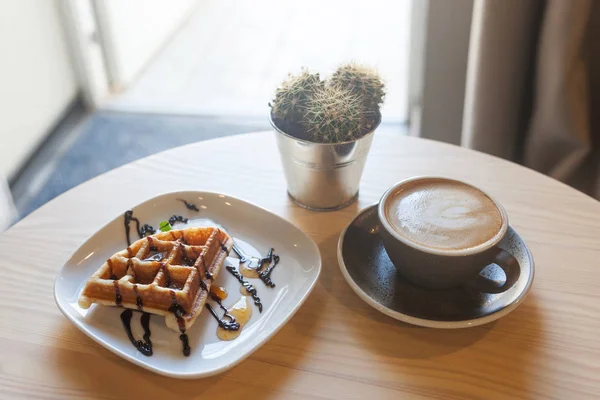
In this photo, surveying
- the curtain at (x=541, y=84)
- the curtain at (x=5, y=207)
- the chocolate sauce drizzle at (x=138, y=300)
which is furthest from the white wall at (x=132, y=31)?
the chocolate sauce drizzle at (x=138, y=300)

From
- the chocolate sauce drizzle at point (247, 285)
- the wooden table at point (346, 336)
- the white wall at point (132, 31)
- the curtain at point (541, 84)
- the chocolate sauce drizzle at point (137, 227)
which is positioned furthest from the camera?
the white wall at point (132, 31)

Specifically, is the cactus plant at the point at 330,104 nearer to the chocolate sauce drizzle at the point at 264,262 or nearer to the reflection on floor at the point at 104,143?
the chocolate sauce drizzle at the point at 264,262

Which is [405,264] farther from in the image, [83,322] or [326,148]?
[83,322]

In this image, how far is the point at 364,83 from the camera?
0.91 m

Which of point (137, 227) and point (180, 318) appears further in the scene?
point (137, 227)

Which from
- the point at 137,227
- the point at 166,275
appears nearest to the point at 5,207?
the point at 137,227

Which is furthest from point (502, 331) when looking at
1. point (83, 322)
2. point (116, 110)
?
point (116, 110)

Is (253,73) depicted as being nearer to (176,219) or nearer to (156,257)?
(176,219)

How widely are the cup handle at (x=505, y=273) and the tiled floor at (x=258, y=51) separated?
143cm

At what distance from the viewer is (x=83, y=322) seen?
30.4 inches

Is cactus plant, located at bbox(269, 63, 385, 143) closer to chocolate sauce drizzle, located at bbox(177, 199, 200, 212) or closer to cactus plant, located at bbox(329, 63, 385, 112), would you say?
cactus plant, located at bbox(329, 63, 385, 112)

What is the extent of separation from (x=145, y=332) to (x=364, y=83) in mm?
478

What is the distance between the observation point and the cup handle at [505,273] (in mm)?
794

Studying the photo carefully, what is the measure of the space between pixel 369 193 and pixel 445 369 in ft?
1.22
